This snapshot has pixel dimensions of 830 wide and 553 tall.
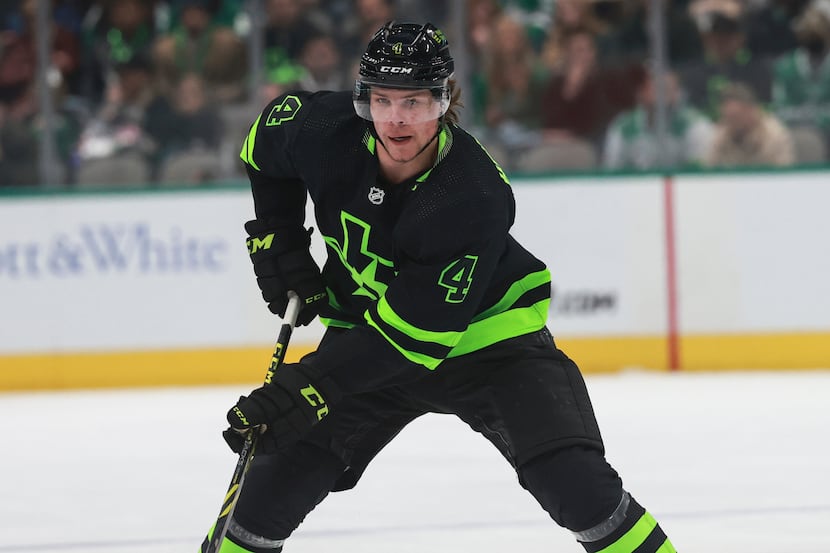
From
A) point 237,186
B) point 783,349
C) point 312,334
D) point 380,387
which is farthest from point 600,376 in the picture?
point 380,387

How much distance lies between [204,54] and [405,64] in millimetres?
3707

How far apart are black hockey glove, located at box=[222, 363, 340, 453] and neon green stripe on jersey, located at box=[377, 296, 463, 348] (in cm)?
15

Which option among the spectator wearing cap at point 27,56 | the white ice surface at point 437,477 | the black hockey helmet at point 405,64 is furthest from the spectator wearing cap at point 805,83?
the black hockey helmet at point 405,64

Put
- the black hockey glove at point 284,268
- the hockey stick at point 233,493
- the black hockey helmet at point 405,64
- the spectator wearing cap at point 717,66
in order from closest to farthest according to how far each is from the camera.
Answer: the black hockey helmet at point 405,64 < the hockey stick at point 233,493 < the black hockey glove at point 284,268 < the spectator wearing cap at point 717,66

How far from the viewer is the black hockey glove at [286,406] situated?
2.34 meters

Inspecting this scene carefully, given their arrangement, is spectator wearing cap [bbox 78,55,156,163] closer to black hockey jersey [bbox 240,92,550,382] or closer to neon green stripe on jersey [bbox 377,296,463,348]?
black hockey jersey [bbox 240,92,550,382]

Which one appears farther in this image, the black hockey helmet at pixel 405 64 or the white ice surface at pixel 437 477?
the white ice surface at pixel 437 477

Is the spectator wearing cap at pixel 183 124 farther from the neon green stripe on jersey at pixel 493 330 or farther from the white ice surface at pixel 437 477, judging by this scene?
the neon green stripe on jersey at pixel 493 330

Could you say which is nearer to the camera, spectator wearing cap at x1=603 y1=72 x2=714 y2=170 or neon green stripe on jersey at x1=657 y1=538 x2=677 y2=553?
neon green stripe on jersey at x1=657 y1=538 x2=677 y2=553

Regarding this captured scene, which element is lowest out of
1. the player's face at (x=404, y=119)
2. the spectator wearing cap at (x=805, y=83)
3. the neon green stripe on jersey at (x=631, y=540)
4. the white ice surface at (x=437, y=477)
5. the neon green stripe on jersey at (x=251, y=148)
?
the white ice surface at (x=437, y=477)

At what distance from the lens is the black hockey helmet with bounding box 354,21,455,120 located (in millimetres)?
2324

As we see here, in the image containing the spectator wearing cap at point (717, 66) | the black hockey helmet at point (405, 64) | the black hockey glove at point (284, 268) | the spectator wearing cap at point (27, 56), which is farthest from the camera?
the spectator wearing cap at point (717, 66)

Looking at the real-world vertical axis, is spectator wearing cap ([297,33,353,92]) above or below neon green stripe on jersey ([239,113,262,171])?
below

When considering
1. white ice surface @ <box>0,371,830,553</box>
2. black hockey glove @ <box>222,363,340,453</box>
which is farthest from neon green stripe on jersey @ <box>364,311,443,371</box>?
white ice surface @ <box>0,371,830,553</box>
